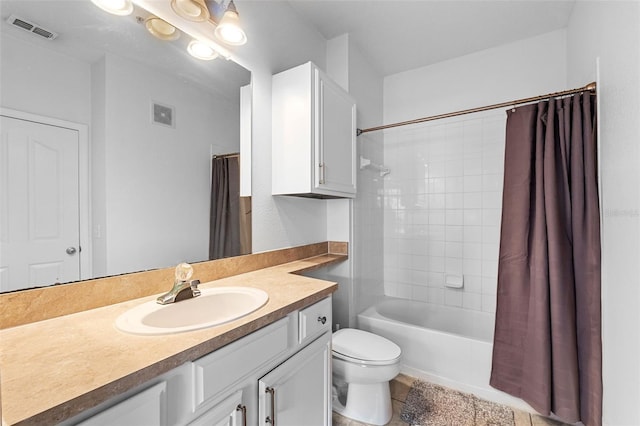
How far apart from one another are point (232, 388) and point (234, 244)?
802mm

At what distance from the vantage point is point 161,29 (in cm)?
124

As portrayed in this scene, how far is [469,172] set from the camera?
2.49 metres

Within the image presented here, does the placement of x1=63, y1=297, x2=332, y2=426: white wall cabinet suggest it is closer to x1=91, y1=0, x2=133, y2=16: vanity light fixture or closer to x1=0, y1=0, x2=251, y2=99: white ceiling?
x1=0, y1=0, x2=251, y2=99: white ceiling

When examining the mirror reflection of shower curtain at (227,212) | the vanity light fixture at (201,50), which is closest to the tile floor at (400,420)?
the mirror reflection of shower curtain at (227,212)

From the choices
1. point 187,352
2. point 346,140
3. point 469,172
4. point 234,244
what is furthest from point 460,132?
point 187,352

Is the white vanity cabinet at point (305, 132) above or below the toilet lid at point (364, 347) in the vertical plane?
above

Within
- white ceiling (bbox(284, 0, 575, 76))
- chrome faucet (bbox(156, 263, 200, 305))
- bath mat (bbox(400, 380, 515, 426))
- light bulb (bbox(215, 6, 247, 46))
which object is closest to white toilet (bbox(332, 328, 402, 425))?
bath mat (bbox(400, 380, 515, 426))

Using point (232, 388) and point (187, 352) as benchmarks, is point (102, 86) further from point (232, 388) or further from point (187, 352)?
point (232, 388)

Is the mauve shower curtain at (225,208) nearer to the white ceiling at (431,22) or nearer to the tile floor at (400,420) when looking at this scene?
the tile floor at (400,420)

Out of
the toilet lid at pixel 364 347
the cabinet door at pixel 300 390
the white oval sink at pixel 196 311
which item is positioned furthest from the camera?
the toilet lid at pixel 364 347

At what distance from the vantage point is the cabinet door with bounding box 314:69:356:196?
172cm

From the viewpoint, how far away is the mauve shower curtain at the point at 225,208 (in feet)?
4.81

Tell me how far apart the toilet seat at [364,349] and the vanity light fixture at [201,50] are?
1710mm

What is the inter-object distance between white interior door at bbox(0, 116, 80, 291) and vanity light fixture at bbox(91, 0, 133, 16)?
1.67ft
